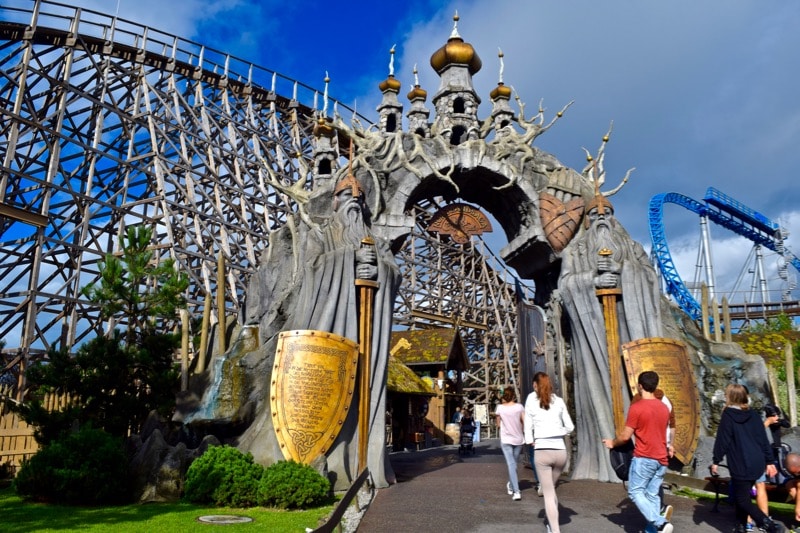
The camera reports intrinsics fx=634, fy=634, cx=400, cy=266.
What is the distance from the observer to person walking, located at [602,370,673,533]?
19.1 ft

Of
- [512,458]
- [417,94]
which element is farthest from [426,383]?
[512,458]

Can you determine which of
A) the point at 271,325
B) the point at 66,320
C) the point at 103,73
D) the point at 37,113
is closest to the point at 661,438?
the point at 271,325

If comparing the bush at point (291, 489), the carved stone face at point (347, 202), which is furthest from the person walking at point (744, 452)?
the carved stone face at point (347, 202)

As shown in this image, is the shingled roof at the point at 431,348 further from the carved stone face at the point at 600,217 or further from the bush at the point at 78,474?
the bush at the point at 78,474

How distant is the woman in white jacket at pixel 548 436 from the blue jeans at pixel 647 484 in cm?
65

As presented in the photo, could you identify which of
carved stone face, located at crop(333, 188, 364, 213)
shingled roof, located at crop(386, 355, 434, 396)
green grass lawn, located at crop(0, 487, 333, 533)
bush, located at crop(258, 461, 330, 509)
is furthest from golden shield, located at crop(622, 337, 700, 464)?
shingled roof, located at crop(386, 355, 434, 396)

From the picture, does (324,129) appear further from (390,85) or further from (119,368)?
(119,368)

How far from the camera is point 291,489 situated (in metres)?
8.11

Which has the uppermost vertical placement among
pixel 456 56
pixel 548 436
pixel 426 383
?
pixel 456 56

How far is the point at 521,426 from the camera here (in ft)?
29.2

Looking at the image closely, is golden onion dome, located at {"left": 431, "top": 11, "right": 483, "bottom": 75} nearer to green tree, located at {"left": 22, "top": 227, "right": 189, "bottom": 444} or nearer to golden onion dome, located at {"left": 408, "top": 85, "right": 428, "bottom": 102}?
golden onion dome, located at {"left": 408, "top": 85, "right": 428, "bottom": 102}

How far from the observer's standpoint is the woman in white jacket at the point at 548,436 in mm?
6090

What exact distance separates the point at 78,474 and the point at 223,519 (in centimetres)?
255

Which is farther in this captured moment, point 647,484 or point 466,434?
point 466,434
